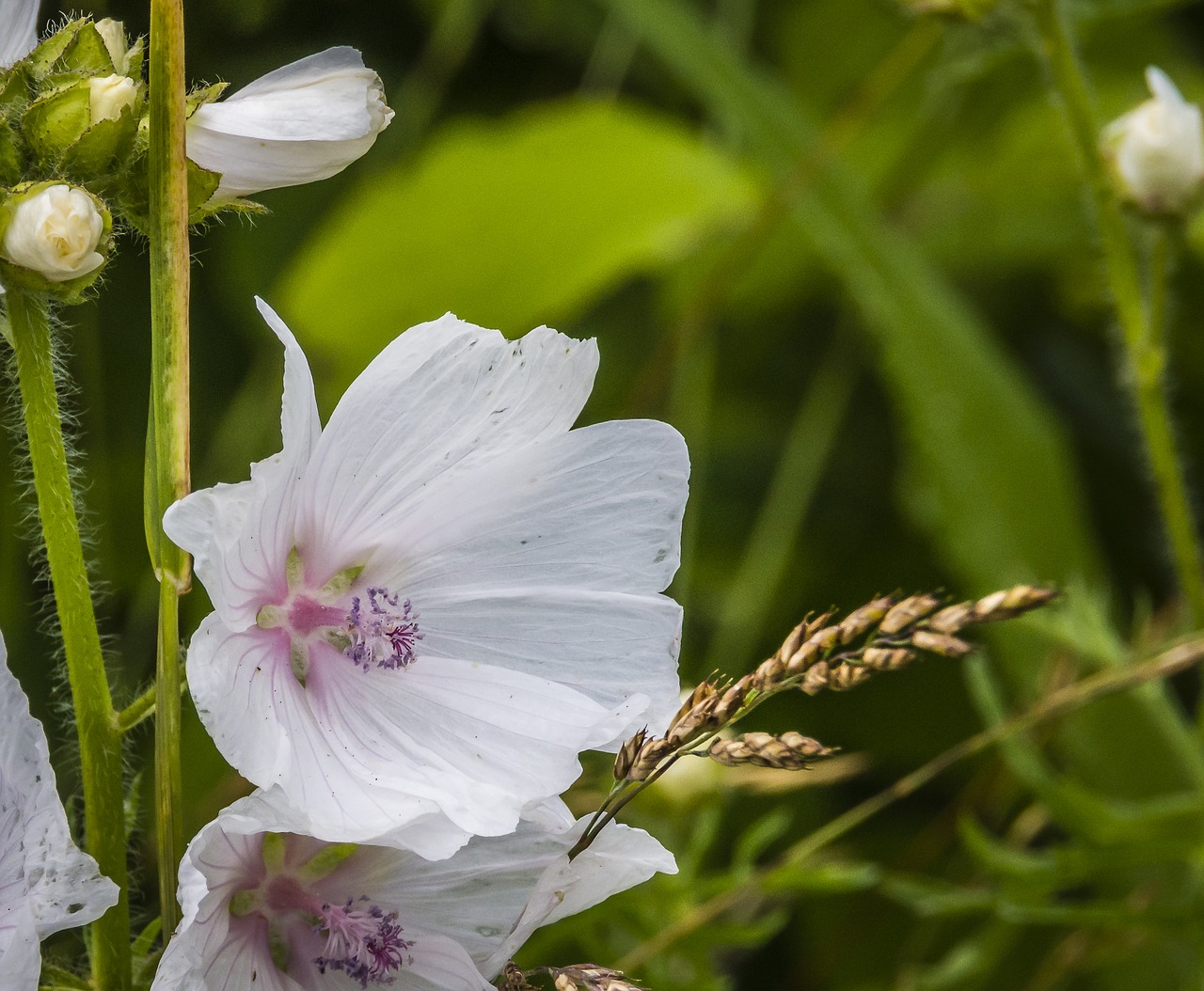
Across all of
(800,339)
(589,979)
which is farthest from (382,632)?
(800,339)

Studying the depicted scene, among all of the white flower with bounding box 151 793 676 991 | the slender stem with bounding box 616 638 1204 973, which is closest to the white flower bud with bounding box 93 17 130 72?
the white flower with bounding box 151 793 676 991

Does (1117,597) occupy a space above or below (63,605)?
below

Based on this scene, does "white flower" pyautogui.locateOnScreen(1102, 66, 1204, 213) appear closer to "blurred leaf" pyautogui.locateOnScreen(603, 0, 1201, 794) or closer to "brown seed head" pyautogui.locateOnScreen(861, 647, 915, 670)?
"blurred leaf" pyautogui.locateOnScreen(603, 0, 1201, 794)

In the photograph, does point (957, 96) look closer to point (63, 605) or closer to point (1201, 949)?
point (1201, 949)

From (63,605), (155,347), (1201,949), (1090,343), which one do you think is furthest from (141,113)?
(1090,343)

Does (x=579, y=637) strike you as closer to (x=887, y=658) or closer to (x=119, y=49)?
(x=887, y=658)
